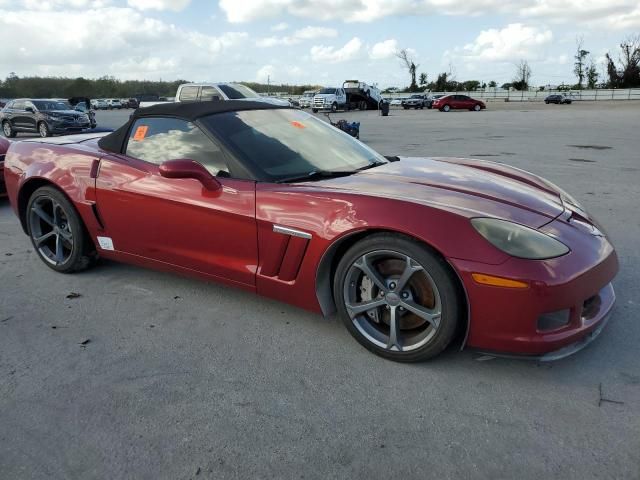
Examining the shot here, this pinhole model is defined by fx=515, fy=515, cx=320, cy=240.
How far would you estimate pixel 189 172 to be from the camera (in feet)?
9.93

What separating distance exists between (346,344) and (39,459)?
1.58 meters

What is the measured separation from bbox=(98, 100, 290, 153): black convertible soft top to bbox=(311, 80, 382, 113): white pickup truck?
36227 millimetres

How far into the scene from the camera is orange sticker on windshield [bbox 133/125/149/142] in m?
3.69

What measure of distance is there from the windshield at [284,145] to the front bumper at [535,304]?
1.29m

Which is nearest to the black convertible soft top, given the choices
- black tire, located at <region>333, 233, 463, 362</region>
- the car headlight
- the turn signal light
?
black tire, located at <region>333, 233, 463, 362</region>

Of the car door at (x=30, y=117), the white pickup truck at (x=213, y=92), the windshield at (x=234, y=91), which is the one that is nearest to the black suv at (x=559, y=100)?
the white pickup truck at (x=213, y=92)

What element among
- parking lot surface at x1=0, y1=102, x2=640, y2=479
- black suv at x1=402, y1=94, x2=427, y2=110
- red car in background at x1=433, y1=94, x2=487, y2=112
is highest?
black suv at x1=402, y1=94, x2=427, y2=110

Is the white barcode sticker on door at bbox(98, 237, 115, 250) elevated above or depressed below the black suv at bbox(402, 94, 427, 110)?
below

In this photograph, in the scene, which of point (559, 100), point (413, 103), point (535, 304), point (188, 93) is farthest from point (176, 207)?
point (559, 100)

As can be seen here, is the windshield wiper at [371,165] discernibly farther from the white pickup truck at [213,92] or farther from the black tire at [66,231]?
the white pickup truck at [213,92]

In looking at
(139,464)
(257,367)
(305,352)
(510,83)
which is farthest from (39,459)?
(510,83)

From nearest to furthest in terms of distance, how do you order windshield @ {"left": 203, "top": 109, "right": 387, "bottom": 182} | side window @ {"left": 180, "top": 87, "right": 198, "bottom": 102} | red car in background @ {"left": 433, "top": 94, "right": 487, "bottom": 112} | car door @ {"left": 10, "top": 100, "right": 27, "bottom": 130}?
windshield @ {"left": 203, "top": 109, "right": 387, "bottom": 182}
side window @ {"left": 180, "top": 87, "right": 198, "bottom": 102}
car door @ {"left": 10, "top": 100, "right": 27, "bottom": 130}
red car in background @ {"left": 433, "top": 94, "right": 487, "bottom": 112}

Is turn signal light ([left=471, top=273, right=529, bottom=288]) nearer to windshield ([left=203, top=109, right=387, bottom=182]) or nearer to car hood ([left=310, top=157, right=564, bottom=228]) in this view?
car hood ([left=310, top=157, right=564, bottom=228])

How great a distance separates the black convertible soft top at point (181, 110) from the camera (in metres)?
3.48
